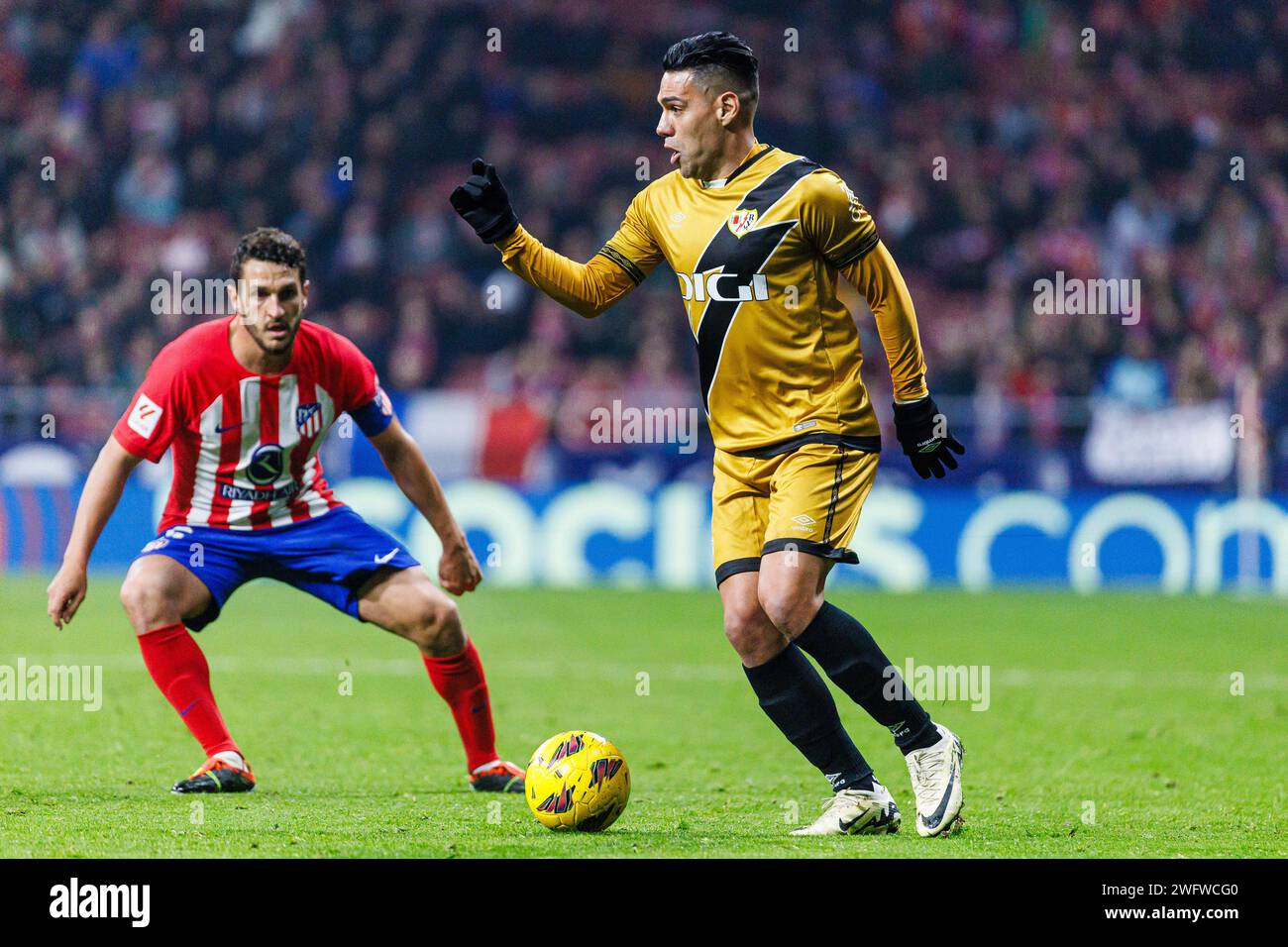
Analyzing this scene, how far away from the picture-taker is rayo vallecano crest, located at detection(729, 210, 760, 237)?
5.48 m

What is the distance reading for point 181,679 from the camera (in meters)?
6.30

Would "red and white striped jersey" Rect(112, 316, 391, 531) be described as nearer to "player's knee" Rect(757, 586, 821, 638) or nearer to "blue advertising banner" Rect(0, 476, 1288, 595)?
"player's knee" Rect(757, 586, 821, 638)

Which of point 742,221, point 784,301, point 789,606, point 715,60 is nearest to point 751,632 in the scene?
point 789,606

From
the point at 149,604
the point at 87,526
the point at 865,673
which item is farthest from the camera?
the point at 149,604

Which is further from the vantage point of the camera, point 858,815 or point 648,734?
point 648,734

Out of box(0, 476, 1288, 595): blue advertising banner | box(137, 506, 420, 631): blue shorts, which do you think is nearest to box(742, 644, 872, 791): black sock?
box(137, 506, 420, 631): blue shorts

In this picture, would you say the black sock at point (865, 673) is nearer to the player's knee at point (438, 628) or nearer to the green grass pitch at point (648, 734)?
the green grass pitch at point (648, 734)

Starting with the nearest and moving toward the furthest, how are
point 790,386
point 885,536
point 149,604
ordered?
1. point 790,386
2. point 149,604
3. point 885,536

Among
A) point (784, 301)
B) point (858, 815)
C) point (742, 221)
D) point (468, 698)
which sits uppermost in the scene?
point (742, 221)

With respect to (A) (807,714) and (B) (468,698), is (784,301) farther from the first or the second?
(B) (468,698)

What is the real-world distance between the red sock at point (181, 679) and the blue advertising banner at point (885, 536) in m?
8.67

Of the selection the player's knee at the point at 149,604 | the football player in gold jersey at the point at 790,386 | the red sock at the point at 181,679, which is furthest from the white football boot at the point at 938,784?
the player's knee at the point at 149,604

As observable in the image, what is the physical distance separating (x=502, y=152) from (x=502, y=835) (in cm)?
1548

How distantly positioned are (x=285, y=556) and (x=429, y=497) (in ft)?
A: 1.80
